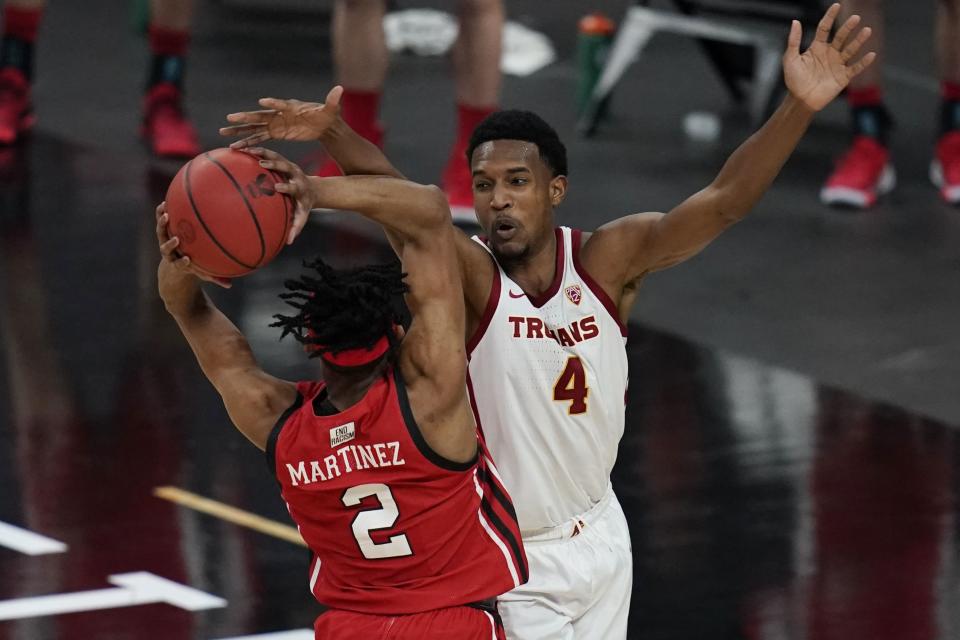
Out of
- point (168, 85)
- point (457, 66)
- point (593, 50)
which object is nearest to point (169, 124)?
point (168, 85)

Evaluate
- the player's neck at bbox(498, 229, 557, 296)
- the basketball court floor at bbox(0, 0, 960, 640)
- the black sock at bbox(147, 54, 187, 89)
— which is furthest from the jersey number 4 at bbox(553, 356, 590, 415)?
the black sock at bbox(147, 54, 187, 89)

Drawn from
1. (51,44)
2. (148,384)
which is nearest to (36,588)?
(148,384)

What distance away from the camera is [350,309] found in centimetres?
368

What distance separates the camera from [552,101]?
35.8 ft

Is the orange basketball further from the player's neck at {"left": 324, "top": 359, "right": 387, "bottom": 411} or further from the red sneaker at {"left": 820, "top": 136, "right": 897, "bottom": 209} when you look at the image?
the red sneaker at {"left": 820, "top": 136, "right": 897, "bottom": 209}

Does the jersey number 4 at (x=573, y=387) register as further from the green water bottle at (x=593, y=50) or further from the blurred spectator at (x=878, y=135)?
the green water bottle at (x=593, y=50)

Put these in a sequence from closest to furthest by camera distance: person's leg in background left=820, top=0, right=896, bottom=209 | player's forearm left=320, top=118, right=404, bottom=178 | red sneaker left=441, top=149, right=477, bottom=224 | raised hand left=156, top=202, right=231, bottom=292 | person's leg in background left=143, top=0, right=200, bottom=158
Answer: raised hand left=156, top=202, right=231, bottom=292 → player's forearm left=320, top=118, right=404, bottom=178 → red sneaker left=441, top=149, right=477, bottom=224 → person's leg in background left=820, top=0, right=896, bottom=209 → person's leg in background left=143, top=0, right=200, bottom=158

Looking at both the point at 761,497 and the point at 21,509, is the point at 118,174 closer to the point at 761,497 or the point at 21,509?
the point at 21,509

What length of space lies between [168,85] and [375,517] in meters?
6.14

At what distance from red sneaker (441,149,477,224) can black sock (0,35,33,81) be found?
2.43 m

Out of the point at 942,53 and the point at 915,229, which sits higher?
the point at 942,53

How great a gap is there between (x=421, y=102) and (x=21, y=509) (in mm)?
5376

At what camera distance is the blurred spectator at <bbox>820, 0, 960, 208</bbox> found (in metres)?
8.81

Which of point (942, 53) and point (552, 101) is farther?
point (552, 101)
